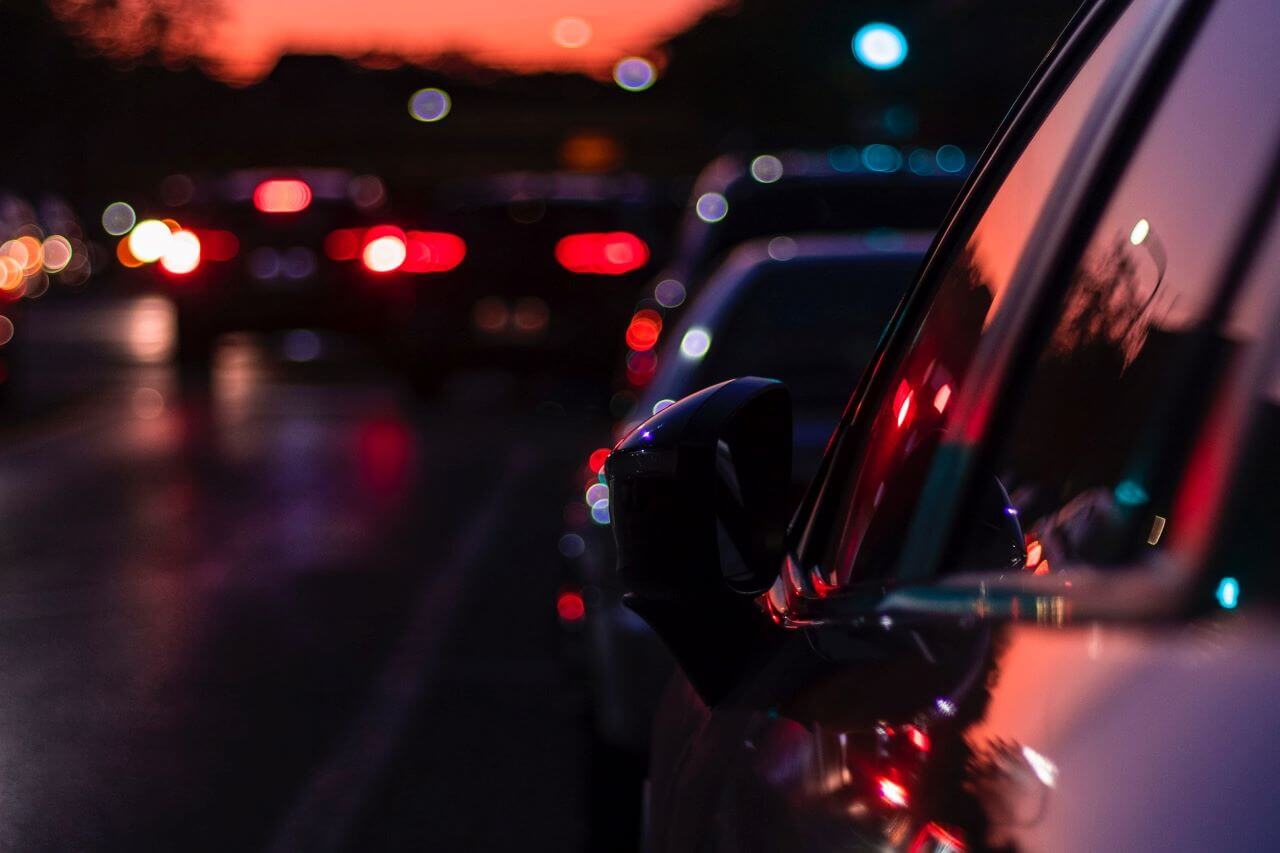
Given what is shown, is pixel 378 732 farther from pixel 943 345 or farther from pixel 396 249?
pixel 396 249

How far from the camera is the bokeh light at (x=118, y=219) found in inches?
2273

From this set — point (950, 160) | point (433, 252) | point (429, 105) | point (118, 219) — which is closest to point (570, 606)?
point (950, 160)

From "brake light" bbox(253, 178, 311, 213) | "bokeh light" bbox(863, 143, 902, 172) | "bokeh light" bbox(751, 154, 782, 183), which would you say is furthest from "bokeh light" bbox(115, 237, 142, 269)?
"bokeh light" bbox(751, 154, 782, 183)

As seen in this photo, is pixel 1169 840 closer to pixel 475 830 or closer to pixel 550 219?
pixel 475 830

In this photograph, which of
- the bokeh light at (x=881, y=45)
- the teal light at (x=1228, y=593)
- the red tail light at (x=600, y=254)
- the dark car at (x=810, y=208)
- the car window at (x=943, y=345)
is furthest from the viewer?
the red tail light at (x=600, y=254)

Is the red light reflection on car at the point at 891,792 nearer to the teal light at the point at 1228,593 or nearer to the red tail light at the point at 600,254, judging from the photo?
the teal light at the point at 1228,593

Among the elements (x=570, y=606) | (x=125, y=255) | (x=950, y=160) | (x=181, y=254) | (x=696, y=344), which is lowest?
(x=125, y=255)

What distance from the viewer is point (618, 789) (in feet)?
20.4

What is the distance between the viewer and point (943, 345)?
2215 millimetres

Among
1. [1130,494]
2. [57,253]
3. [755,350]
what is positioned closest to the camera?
[1130,494]

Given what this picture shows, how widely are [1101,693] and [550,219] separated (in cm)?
1723

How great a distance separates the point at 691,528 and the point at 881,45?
11567mm

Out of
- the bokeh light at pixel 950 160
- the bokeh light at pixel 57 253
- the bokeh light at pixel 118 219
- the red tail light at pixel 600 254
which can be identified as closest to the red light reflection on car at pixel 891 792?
the bokeh light at pixel 950 160

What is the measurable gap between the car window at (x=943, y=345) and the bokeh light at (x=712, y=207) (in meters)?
7.18
